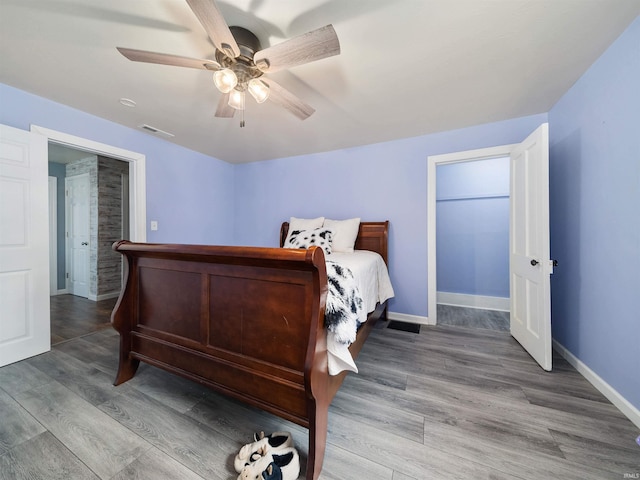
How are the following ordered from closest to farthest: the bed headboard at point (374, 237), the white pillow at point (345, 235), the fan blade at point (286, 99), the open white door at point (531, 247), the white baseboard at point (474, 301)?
the fan blade at point (286, 99) → the open white door at point (531, 247) → the white pillow at point (345, 235) → the bed headboard at point (374, 237) → the white baseboard at point (474, 301)

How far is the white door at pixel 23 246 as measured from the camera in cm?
191

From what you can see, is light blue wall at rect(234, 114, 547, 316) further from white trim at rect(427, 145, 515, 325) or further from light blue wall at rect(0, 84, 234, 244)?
light blue wall at rect(0, 84, 234, 244)

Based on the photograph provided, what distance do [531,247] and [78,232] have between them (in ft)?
20.6

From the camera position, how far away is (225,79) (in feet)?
4.55

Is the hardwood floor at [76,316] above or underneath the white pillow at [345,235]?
underneath

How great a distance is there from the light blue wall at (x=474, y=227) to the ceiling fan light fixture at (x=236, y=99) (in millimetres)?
3067

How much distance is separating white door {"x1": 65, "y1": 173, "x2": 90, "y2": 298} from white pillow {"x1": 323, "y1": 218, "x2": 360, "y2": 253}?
162 inches

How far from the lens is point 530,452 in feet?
3.78

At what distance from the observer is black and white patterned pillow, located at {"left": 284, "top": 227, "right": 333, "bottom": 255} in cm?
273

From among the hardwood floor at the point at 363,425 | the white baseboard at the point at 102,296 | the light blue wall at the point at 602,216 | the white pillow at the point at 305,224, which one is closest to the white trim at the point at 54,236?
the white baseboard at the point at 102,296

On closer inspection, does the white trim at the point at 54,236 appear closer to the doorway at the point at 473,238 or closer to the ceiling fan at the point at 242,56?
the ceiling fan at the point at 242,56

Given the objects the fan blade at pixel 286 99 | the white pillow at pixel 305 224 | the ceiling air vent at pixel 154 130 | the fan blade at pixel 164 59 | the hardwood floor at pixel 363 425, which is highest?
the ceiling air vent at pixel 154 130

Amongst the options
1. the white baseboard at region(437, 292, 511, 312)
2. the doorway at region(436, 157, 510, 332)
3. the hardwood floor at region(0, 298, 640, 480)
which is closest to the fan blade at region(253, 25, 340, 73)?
the hardwood floor at region(0, 298, 640, 480)

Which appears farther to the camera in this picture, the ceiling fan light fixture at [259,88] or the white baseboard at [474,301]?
the white baseboard at [474,301]
